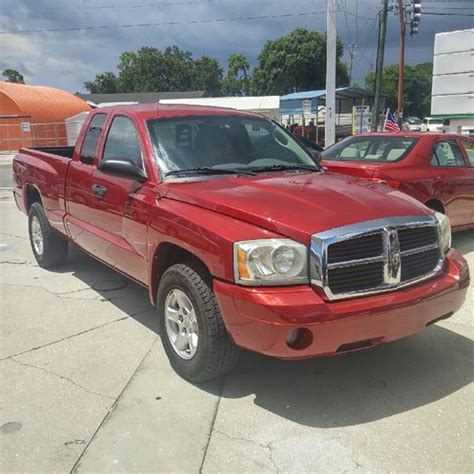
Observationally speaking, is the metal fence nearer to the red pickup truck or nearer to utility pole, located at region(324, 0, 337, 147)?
utility pole, located at region(324, 0, 337, 147)

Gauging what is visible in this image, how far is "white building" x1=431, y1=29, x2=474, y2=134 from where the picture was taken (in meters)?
18.8

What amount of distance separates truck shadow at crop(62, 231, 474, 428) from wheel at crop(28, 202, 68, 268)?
3.22 m

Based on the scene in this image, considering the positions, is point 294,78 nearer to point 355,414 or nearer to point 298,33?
point 298,33

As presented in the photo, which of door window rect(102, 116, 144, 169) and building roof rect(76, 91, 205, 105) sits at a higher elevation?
building roof rect(76, 91, 205, 105)

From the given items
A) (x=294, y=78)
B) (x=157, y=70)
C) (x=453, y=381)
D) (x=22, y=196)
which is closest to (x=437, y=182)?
(x=453, y=381)

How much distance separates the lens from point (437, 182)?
7.27 metres

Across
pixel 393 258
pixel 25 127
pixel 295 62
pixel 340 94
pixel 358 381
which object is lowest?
pixel 358 381

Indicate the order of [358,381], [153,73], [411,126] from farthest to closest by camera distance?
1. [153,73]
2. [411,126]
3. [358,381]

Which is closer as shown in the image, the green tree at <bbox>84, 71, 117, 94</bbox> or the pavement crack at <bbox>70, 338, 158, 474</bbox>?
the pavement crack at <bbox>70, 338, 158, 474</bbox>

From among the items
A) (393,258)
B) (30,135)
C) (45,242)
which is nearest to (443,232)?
(393,258)

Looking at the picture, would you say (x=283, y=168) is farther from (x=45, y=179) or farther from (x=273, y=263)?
(x=45, y=179)

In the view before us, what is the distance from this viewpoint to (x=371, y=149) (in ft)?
25.5

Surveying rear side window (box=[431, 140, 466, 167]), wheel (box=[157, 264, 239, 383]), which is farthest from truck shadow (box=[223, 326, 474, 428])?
rear side window (box=[431, 140, 466, 167])

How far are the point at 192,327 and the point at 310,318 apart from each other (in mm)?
936
